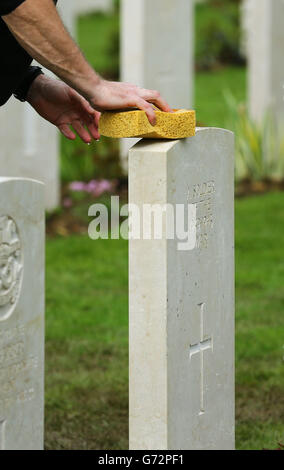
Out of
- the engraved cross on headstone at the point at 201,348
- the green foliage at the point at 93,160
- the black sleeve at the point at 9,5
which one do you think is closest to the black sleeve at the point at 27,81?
the black sleeve at the point at 9,5

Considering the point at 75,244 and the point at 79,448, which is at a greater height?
the point at 75,244

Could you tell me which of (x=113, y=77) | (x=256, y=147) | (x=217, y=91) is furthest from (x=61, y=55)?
(x=113, y=77)

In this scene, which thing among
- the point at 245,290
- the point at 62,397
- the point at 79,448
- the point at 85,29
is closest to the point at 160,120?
the point at 79,448

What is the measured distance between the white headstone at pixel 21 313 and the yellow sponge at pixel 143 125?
0.55m

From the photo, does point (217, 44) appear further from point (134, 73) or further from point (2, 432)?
point (2, 432)

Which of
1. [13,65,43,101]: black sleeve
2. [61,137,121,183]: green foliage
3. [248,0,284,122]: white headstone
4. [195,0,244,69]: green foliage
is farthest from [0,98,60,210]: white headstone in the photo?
[195,0,244,69]: green foliage

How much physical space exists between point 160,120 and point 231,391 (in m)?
1.19

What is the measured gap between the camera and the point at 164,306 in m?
→ 3.31

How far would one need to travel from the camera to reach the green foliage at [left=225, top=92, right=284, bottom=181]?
10234mm

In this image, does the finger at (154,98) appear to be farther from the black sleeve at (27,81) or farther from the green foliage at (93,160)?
the green foliage at (93,160)

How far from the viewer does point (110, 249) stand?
8055 millimetres

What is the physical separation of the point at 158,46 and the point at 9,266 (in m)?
6.09
